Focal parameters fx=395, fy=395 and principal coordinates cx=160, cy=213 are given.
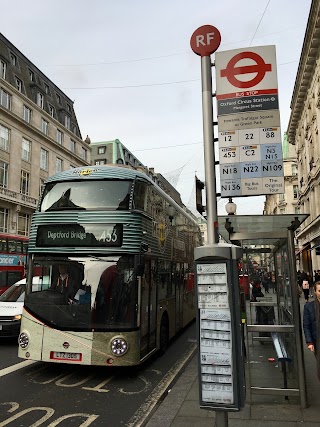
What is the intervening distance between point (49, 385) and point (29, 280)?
2.01 metres

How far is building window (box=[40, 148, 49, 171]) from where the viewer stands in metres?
50.2

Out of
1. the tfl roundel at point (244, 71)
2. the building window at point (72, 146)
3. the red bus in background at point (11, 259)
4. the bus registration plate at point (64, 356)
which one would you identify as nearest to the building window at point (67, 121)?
the building window at point (72, 146)

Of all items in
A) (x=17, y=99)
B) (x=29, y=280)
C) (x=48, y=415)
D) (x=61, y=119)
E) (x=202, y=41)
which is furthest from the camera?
(x=61, y=119)

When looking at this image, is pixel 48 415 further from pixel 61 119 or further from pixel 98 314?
pixel 61 119

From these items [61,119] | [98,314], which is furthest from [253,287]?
[61,119]

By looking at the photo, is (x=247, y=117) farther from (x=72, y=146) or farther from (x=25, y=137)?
(x=72, y=146)

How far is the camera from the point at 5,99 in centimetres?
4322

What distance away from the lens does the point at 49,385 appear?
23.3 feet

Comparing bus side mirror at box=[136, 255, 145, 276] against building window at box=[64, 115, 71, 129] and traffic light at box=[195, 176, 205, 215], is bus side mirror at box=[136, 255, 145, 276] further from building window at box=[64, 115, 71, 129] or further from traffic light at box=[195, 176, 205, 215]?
building window at box=[64, 115, 71, 129]

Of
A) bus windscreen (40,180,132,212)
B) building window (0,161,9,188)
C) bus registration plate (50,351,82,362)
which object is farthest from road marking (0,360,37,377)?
building window (0,161,9,188)

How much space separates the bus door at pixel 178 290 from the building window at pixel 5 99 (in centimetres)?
→ 3732

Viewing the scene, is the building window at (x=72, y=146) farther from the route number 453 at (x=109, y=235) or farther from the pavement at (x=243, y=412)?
the pavement at (x=243, y=412)

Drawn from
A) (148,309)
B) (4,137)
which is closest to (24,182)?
(4,137)

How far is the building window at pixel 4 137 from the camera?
42.4 meters
